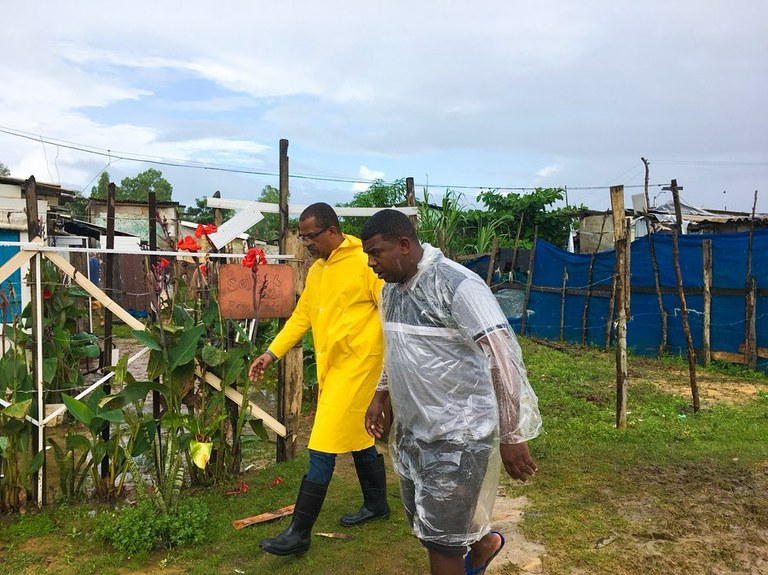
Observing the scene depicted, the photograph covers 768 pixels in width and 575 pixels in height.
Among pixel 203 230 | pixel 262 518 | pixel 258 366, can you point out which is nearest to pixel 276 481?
pixel 262 518

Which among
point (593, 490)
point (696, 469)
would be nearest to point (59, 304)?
point (593, 490)

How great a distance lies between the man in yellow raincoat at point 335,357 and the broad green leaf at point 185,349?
0.50 metres

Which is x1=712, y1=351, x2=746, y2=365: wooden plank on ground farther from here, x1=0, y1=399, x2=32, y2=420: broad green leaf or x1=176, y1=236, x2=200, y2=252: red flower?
x1=0, y1=399, x2=32, y2=420: broad green leaf

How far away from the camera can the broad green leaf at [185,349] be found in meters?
3.92

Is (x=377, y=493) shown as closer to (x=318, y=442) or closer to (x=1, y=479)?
(x=318, y=442)

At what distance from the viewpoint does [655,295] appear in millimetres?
10352

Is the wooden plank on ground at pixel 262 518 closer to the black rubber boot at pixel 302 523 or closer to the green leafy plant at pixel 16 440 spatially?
the black rubber boot at pixel 302 523

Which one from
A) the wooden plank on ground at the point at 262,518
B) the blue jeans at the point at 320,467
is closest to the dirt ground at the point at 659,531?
the wooden plank on ground at the point at 262,518

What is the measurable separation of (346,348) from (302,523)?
934 millimetres

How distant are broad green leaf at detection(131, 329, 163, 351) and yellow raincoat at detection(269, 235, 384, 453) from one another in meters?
1.05

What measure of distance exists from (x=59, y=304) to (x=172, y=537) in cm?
205

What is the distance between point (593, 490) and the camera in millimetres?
4336

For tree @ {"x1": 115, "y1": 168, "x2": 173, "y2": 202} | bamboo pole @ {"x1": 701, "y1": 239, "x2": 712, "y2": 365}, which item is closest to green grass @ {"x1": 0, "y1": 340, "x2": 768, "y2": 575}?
bamboo pole @ {"x1": 701, "y1": 239, "x2": 712, "y2": 365}

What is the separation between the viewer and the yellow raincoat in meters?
3.40
